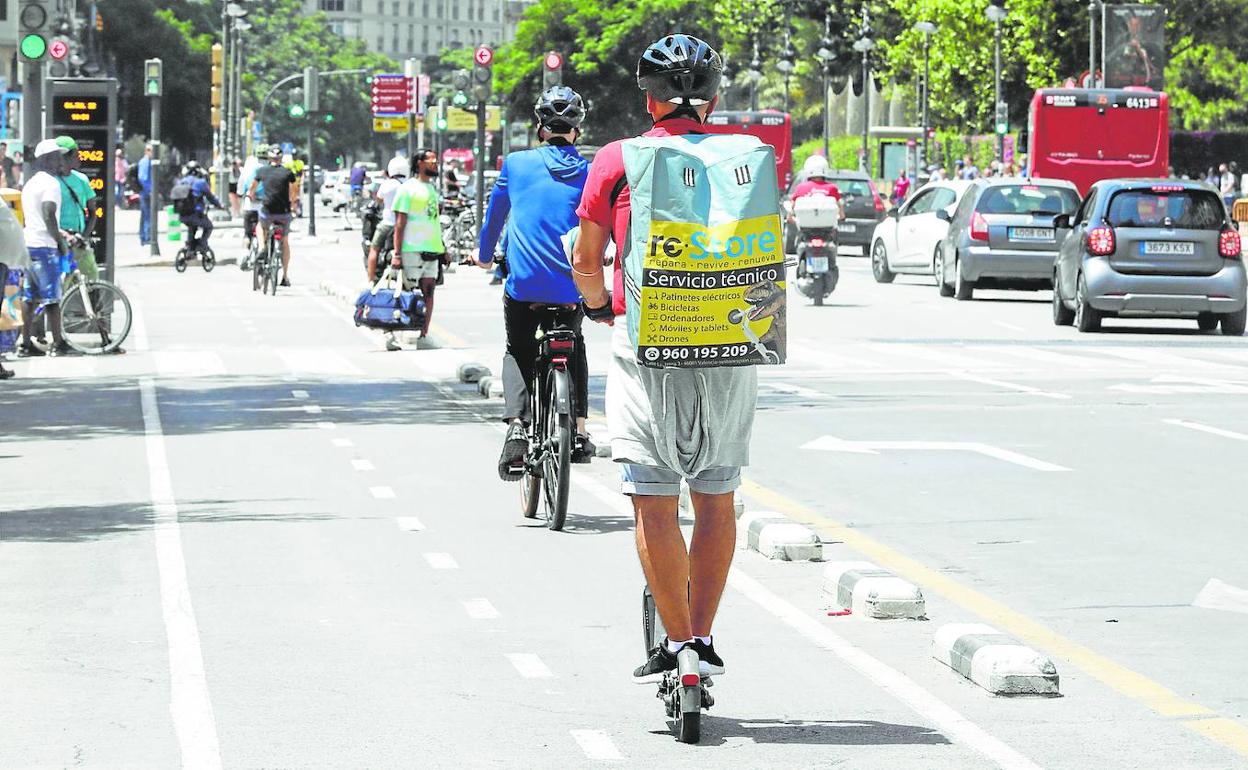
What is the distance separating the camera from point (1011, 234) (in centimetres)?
3092

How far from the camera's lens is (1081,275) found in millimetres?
25438

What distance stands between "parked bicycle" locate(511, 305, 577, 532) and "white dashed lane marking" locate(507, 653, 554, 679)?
2825 mm

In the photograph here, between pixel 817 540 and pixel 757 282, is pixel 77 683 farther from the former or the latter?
pixel 817 540

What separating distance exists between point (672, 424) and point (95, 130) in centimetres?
1927

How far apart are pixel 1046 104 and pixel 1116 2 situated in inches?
1036

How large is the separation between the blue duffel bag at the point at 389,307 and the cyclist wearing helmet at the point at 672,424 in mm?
15135

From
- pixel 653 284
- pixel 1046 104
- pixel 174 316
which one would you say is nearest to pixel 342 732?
pixel 653 284

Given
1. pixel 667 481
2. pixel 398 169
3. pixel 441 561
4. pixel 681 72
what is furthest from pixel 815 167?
pixel 667 481

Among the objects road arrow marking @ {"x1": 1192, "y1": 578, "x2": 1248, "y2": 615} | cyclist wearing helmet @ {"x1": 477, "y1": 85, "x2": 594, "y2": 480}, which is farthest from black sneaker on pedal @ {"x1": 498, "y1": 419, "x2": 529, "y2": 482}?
road arrow marking @ {"x1": 1192, "y1": 578, "x2": 1248, "y2": 615}

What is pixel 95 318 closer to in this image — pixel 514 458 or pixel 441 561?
pixel 514 458

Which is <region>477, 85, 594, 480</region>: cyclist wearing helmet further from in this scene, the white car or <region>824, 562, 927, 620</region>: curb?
the white car

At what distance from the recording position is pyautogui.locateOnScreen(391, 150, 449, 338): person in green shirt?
21.4m

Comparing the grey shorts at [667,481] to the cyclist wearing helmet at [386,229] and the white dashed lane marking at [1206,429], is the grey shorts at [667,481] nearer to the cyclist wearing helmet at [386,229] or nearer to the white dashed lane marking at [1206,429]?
the white dashed lane marking at [1206,429]

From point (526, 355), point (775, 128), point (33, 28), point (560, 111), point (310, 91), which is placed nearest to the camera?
point (560, 111)
